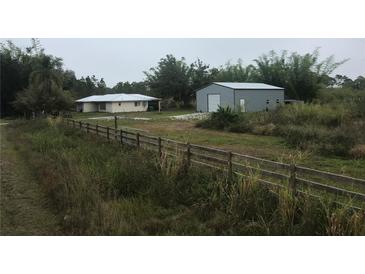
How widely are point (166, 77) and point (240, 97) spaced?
19719 millimetres

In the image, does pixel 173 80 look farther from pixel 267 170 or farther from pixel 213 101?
pixel 267 170

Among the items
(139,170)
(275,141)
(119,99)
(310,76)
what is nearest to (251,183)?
(139,170)

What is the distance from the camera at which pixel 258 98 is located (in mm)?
40969

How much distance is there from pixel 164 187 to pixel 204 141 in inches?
378

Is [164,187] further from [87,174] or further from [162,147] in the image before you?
[162,147]

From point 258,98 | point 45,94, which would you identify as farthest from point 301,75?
point 45,94

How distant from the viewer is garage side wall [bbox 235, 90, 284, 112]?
39838 mm

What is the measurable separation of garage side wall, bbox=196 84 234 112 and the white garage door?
0.31m

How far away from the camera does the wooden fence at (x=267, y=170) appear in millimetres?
5588

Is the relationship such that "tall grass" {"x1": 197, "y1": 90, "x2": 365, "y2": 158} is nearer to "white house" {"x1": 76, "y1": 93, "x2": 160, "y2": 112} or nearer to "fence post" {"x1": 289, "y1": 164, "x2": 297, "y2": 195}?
"fence post" {"x1": 289, "y1": 164, "x2": 297, "y2": 195}

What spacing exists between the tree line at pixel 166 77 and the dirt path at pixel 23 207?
28.7 metres

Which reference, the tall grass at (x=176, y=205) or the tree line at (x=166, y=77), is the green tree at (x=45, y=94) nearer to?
the tree line at (x=166, y=77)

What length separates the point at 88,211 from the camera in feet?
20.5

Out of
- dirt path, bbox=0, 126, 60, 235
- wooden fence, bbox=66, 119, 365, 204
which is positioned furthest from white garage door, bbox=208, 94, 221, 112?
dirt path, bbox=0, 126, 60, 235
